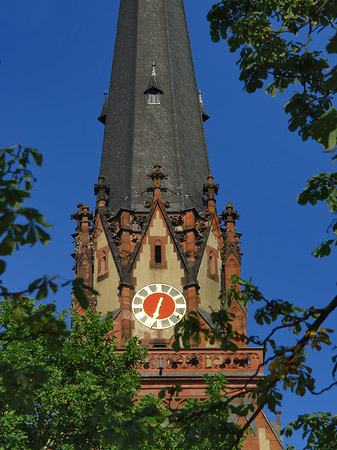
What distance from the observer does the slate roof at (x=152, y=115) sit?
41000 millimetres

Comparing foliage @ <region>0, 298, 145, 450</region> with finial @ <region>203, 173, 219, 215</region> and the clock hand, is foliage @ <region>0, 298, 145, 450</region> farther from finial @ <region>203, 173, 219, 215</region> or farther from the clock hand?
finial @ <region>203, 173, 219, 215</region>

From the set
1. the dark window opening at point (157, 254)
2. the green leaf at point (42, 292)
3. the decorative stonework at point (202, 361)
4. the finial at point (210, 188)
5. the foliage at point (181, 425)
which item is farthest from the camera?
the finial at point (210, 188)

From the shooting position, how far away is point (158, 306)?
36.5 metres

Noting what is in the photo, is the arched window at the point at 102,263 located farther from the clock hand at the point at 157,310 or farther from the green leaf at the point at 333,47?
the green leaf at the point at 333,47

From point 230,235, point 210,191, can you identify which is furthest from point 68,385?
point 210,191

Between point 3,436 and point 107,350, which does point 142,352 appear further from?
point 3,436

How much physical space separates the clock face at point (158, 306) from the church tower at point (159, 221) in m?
0.04

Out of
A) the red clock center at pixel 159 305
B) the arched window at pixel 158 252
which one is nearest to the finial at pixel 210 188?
the arched window at pixel 158 252

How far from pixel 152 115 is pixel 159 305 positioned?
10798 millimetres

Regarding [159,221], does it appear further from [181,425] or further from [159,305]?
[181,425]

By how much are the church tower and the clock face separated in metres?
0.04

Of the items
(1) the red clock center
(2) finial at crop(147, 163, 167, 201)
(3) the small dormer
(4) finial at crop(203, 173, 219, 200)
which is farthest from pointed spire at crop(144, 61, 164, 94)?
(1) the red clock center

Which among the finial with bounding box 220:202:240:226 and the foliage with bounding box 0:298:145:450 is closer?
the foliage with bounding box 0:298:145:450

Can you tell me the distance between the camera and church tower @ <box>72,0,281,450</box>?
34156 millimetres
